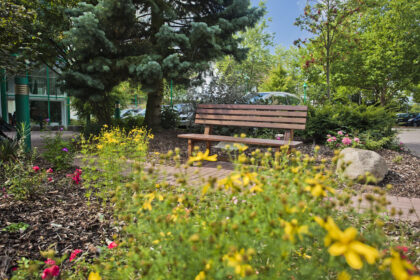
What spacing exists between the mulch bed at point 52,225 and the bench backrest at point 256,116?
3241 millimetres

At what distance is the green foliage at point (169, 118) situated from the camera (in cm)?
893

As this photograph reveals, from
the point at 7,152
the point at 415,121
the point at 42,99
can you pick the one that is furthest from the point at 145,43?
the point at 415,121

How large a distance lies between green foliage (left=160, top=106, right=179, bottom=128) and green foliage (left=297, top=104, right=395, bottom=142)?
419 cm

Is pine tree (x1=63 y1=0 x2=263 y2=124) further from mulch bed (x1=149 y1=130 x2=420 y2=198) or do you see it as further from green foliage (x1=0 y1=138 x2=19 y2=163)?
green foliage (x1=0 y1=138 x2=19 y2=163)

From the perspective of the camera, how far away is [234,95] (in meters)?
7.97

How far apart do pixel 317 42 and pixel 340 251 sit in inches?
407

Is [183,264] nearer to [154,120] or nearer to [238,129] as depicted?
[238,129]

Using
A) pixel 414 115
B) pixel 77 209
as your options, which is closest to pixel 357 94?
pixel 414 115

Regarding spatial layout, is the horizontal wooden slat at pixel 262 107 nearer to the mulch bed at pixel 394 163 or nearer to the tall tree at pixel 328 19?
the mulch bed at pixel 394 163

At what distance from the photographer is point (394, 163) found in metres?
4.85

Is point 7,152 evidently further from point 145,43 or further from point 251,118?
point 145,43

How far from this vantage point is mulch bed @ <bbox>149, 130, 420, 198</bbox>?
3.62 metres

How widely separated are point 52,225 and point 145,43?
620 cm

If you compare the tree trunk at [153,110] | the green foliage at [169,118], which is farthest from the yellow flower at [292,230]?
the green foliage at [169,118]
